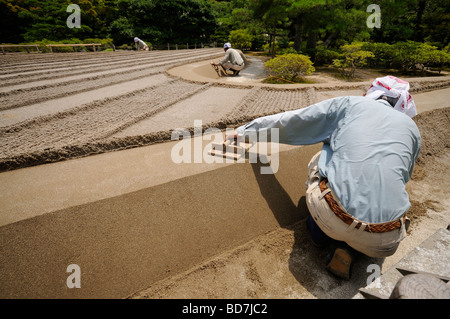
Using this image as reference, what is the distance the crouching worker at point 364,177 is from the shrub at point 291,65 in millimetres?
6058

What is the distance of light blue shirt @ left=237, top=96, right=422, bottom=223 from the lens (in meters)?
1.29

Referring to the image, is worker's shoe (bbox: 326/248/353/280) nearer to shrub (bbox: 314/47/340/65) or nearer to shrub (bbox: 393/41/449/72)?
shrub (bbox: 393/41/449/72)

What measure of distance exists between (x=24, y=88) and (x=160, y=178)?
16.1ft

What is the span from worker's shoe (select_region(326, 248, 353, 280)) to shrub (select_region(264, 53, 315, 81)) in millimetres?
7052

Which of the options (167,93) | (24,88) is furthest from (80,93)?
(167,93)

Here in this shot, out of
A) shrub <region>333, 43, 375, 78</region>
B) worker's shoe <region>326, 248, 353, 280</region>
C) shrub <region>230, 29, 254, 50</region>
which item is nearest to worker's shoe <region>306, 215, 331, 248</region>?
worker's shoe <region>326, 248, 353, 280</region>

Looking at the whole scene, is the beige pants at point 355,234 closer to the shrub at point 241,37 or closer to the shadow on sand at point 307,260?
the shadow on sand at point 307,260

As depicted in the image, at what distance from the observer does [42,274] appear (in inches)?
57.4

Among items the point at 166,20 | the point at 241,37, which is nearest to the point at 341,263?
the point at 241,37

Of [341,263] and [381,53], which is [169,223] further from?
[381,53]

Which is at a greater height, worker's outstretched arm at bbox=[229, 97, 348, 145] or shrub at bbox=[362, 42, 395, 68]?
shrub at bbox=[362, 42, 395, 68]

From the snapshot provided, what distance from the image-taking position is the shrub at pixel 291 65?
7172 millimetres

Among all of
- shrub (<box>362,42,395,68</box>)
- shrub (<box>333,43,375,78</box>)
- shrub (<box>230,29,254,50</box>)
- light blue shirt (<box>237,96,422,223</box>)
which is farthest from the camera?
shrub (<box>230,29,254,50</box>)
